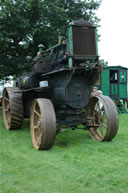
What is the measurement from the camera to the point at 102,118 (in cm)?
532

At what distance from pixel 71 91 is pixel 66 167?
1.89 m

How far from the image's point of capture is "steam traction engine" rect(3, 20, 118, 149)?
455cm

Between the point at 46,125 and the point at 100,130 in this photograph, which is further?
the point at 100,130

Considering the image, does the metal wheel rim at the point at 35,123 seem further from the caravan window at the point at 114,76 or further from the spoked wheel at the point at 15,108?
the caravan window at the point at 114,76

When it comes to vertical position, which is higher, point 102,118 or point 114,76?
point 114,76

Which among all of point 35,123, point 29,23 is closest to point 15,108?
point 35,123

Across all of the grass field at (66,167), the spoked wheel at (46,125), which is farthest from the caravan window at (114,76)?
the spoked wheel at (46,125)

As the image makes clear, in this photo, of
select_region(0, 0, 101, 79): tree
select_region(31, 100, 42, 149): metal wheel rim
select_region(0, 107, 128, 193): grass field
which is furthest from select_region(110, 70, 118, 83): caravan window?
select_region(31, 100, 42, 149): metal wheel rim

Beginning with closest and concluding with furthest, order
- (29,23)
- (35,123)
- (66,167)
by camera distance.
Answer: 1. (66,167)
2. (35,123)
3. (29,23)

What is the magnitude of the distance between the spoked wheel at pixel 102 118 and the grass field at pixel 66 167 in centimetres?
24

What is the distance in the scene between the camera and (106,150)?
4398 millimetres

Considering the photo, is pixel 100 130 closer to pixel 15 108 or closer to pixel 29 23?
pixel 15 108

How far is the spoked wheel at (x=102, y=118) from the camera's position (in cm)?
483

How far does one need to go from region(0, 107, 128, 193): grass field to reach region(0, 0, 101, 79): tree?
5.35 meters
